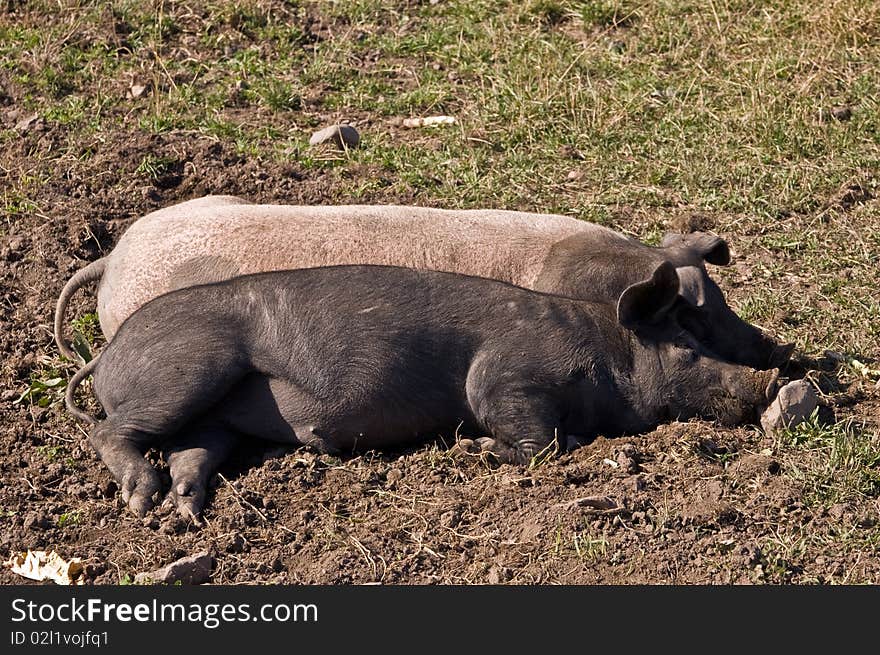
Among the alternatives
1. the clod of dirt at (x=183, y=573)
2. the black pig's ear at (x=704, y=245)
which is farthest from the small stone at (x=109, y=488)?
the black pig's ear at (x=704, y=245)

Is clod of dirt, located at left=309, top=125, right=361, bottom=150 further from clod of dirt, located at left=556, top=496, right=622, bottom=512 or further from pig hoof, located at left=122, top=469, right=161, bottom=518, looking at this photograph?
clod of dirt, located at left=556, top=496, right=622, bottom=512

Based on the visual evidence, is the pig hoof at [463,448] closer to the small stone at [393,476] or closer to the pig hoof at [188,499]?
the small stone at [393,476]

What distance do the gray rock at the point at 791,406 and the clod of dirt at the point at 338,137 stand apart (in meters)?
3.59

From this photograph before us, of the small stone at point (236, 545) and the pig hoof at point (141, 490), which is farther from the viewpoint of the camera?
the pig hoof at point (141, 490)

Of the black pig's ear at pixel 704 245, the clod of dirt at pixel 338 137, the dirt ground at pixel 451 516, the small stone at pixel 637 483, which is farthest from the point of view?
the clod of dirt at pixel 338 137

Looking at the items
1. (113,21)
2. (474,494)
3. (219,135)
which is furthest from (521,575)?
(113,21)

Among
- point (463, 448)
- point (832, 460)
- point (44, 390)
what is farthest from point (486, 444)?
point (44, 390)

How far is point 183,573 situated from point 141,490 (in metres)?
0.67

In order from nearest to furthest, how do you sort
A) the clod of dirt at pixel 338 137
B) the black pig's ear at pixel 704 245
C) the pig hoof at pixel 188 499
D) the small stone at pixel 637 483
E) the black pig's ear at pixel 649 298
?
the small stone at pixel 637 483, the pig hoof at pixel 188 499, the black pig's ear at pixel 649 298, the black pig's ear at pixel 704 245, the clod of dirt at pixel 338 137

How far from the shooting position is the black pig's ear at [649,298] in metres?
5.28

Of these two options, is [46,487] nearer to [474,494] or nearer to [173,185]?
[474,494]

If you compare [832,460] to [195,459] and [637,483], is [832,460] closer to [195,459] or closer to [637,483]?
[637,483]

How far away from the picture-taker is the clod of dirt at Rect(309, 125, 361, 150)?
26.0 ft

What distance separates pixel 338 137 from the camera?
7.92 meters
